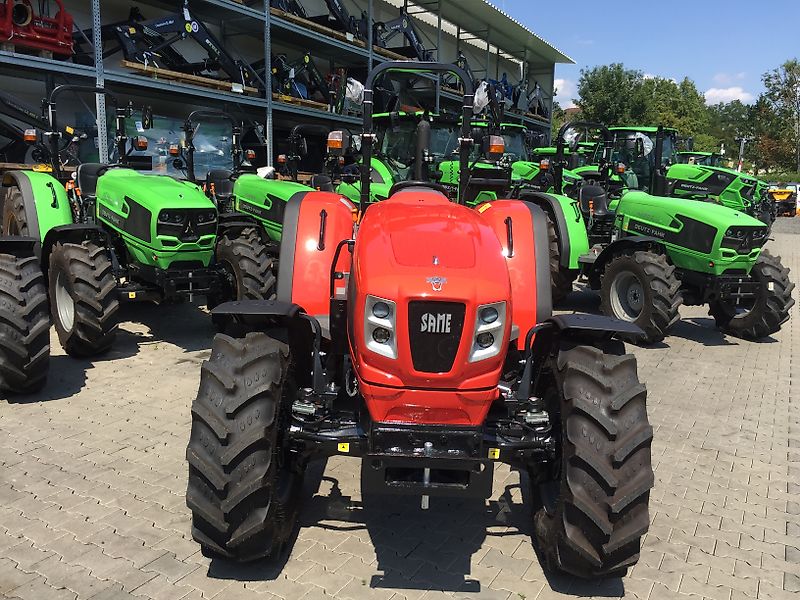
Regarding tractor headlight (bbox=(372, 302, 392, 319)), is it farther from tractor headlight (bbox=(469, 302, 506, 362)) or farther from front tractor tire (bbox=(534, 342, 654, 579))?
front tractor tire (bbox=(534, 342, 654, 579))

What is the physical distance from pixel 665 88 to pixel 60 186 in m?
66.8

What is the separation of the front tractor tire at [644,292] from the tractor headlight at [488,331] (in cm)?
448

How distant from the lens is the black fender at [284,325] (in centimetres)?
324

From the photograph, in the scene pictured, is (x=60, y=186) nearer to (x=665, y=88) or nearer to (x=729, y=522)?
(x=729, y=522)

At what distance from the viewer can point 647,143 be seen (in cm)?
1280

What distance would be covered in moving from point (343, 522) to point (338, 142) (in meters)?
2.29

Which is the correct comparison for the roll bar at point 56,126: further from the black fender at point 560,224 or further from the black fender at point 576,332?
the black fender at point 576,332

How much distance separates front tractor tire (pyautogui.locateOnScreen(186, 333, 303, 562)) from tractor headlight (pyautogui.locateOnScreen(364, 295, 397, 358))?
531 millimetres

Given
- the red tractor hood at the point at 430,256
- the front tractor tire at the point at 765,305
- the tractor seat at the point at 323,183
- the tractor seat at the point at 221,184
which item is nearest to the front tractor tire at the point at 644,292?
the front tractor tire at the point at 765,305

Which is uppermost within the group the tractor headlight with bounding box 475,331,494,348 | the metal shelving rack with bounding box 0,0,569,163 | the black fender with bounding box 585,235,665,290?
the metal shelving rack with bounding box 0,0,569,163

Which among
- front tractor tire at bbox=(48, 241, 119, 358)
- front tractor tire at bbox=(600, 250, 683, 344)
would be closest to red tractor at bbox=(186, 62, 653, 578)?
front tractor tire at bbox=(48, 241, 119, 358)

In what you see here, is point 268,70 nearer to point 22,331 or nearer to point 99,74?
point 99,74

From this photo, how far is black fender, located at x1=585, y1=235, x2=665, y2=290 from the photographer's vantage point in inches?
303

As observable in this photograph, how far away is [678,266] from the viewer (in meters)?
7.80
